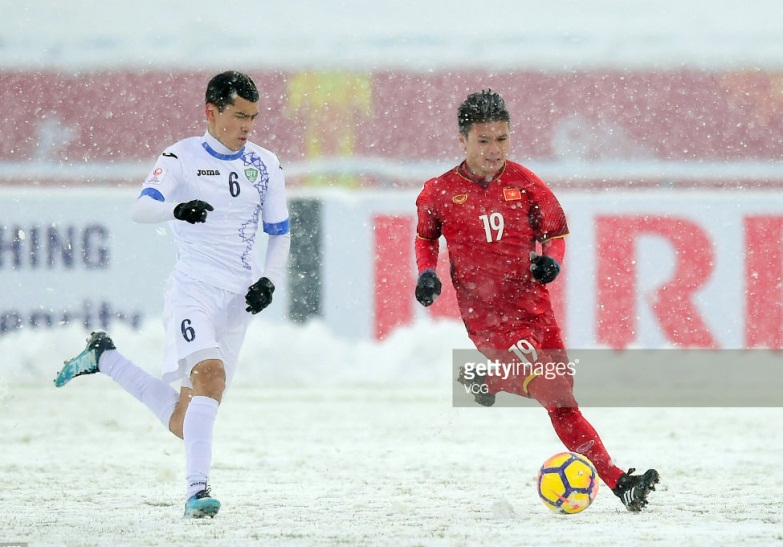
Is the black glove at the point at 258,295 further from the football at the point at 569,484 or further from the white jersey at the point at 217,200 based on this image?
the football at the point at 569,484

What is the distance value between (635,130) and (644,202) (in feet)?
5.92

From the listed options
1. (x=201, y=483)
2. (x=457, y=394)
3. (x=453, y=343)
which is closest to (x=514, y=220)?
(x=201, y=483)

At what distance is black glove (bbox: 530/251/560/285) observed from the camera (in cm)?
471

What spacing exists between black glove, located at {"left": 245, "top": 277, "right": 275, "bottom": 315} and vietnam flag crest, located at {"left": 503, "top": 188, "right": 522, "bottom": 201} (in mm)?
1055

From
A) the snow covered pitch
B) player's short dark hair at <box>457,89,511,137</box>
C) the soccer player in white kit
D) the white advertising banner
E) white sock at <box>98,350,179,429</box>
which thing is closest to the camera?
the snow covered pitch

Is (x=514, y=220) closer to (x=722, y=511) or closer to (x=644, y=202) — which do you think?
(x=722, y=511)

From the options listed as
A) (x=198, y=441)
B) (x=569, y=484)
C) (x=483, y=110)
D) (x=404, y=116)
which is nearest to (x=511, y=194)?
(x=483, y=110)

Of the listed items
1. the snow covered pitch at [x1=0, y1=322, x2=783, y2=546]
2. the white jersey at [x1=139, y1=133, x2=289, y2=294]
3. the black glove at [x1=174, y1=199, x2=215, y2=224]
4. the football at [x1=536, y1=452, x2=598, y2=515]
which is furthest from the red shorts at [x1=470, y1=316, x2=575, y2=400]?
the black glove at [x1=174, y1=199, x2=215, y2=224]

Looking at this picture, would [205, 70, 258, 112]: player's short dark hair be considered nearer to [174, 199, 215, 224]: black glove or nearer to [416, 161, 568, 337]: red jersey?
[174, 199, 215, 224]: black glove

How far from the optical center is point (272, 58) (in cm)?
1361

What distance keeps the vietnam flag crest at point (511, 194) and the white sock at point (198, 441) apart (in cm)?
147

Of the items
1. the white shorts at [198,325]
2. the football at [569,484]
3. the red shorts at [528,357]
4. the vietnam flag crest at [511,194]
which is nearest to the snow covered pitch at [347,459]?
the football at [569,484]

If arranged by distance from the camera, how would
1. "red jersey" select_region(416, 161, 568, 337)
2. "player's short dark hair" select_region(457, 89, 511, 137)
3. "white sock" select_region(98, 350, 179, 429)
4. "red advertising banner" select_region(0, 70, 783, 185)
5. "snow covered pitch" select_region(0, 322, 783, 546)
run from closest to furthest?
"snow covered pitch" select_region(0, 322, 783, 546), "player's short dark hair" select_region(457, 89, 511, 137), "red jersey" select_region(416, 161, 568, 337), "white sock" select_region(98, 350, 179, 429), "red advertising banner" select_region(0, 70, 783, 185)

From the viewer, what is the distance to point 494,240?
16.2ft
